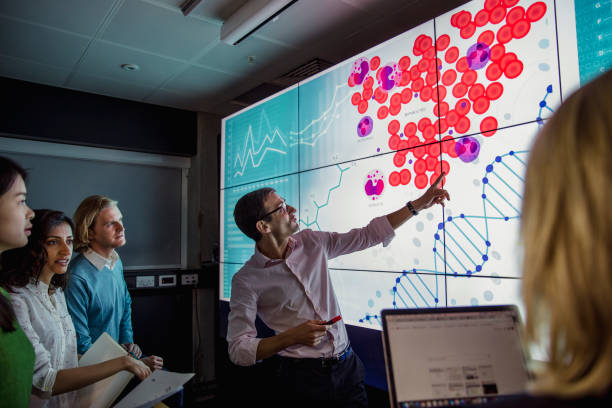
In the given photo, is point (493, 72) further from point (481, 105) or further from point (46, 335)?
point (46, 335)

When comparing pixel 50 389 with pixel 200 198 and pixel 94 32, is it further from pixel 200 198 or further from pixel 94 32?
pixel 200 198

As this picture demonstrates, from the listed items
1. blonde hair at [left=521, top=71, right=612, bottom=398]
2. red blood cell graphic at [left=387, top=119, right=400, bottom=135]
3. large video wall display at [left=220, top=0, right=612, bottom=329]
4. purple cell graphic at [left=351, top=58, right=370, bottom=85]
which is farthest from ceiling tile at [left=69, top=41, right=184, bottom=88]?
blonde hair at [left=521, top=71, right=612, bottom=398]

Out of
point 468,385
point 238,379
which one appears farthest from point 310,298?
point 238,379

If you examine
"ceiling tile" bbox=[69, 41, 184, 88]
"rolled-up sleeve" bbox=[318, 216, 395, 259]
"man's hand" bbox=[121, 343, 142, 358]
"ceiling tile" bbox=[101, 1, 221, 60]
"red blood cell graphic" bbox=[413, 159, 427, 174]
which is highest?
"ceiling tile" bbox=[69, 41, 184, 88]

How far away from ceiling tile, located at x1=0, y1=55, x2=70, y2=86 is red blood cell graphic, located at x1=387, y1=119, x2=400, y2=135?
2.67 metres

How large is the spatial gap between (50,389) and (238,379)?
7.39 ft

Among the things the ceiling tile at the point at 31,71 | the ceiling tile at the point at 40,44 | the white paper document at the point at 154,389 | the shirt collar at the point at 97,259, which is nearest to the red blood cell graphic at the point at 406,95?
the white paper document at the point at 154,389

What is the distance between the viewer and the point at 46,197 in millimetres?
3621

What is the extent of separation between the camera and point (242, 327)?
165cm

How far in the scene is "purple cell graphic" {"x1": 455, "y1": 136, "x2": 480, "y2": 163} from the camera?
6.11 ft

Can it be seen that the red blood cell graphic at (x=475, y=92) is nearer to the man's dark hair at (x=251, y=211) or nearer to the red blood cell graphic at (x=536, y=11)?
the red blood cell graphic at (x=536, y=11)

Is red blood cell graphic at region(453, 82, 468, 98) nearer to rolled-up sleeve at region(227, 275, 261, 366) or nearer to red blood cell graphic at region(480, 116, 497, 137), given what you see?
red blood cell graphic at region(480, 116, 497, 137)

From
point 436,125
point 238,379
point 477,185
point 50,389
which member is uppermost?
point 436,125

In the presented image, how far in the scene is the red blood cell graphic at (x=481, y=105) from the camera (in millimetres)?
1836
